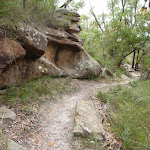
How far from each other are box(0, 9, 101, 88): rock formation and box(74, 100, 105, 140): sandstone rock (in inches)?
110

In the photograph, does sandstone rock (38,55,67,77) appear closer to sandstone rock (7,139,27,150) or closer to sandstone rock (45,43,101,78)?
sandstone rock (45,43,101,78)

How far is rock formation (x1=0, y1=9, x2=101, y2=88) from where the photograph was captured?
17.9 ft

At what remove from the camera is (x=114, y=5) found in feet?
72.1

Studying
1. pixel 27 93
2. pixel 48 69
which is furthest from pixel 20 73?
pixel 48 69

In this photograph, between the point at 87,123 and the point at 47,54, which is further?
the point at 47,54

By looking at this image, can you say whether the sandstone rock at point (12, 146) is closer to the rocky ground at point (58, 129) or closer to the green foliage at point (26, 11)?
the rocky ground at point (58, 129)

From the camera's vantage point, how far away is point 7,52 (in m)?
5.10

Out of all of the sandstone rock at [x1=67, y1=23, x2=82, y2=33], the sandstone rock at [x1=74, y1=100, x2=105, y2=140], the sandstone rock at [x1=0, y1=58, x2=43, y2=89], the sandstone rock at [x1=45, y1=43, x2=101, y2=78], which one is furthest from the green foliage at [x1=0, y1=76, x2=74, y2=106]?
the sandstone rock at [x1=67, y1=23, x2=82, y2=33]

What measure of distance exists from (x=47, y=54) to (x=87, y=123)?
5.83 m

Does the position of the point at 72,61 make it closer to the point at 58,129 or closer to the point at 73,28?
the point at 73,28

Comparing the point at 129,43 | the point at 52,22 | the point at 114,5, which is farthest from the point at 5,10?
the point at 114,5

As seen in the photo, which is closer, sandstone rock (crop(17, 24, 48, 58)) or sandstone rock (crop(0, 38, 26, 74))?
sandstone rock (crop(0, 38, 26, 74))

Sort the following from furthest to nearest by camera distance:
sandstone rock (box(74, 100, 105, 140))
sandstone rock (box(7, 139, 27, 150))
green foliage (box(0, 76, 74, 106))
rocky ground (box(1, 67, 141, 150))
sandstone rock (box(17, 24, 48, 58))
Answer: sandstone rock (box(17, 24, 48, 58)) < green foliage (box(0, 76, 74, 106)) < sandstone rock (box(74, 100, 105, 140)) < rocky ground (box(1, 67, 141, 150)) < sandstone rock (box(7, 139, 27, 150))

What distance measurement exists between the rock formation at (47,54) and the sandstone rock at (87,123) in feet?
9.13
